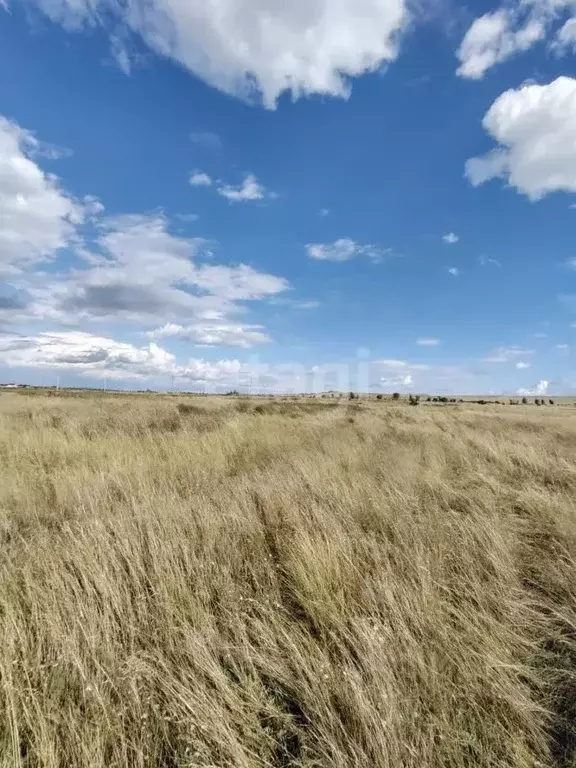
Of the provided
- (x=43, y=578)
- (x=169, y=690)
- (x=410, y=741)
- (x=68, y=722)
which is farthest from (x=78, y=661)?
(x=410, y=741)

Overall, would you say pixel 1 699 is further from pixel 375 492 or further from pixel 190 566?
pixel 375 492

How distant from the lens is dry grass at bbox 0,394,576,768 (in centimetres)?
201

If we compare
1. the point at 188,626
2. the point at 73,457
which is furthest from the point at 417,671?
the point at 73,457

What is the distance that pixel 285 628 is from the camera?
283cm

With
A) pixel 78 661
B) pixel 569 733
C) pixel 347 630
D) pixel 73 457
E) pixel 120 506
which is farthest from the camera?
pixel 73 457

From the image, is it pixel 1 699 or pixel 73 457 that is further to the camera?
pixel 73 457

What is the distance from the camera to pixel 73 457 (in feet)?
26.2

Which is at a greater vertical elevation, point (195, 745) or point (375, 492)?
point (375, 492)

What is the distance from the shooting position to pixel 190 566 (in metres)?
3.54

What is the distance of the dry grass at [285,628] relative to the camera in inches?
79.0

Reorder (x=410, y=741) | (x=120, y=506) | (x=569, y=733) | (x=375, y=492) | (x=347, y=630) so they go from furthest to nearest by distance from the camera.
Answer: (x=375, y=492) < (x=120, y=506) < (x=347, y=630) < (x=569, y=733) < (x=410, y=741)

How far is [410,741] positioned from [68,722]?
1591 mm

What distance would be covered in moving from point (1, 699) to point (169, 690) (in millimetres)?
868

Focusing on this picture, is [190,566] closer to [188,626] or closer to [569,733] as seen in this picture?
[188,626]
